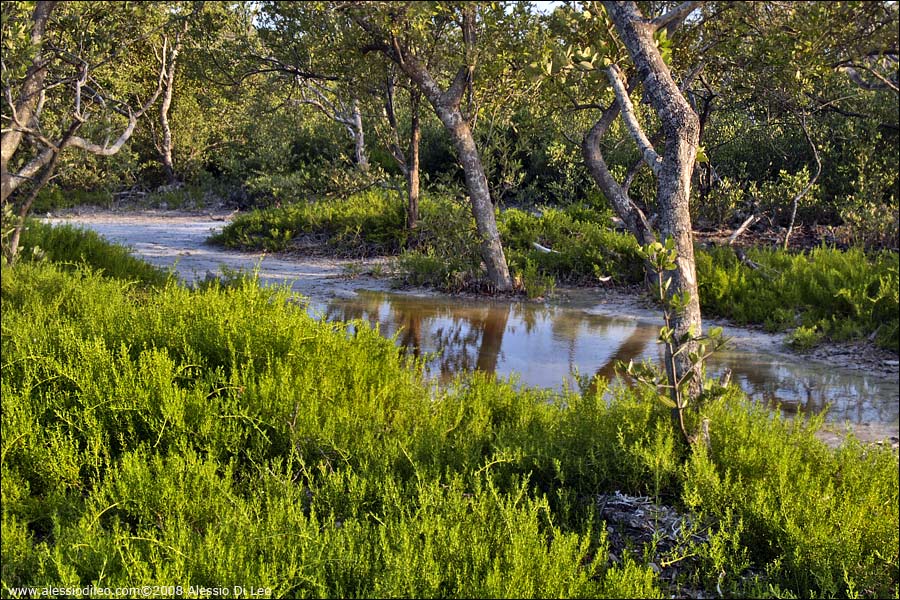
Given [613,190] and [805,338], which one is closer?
[613,190]

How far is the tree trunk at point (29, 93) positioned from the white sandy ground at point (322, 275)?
196 cm

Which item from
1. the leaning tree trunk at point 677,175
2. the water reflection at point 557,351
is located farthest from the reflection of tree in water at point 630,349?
the leaning tree trunk at point 677,175

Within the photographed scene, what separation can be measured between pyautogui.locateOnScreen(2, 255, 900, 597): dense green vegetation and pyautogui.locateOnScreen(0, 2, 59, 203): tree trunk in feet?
10.8

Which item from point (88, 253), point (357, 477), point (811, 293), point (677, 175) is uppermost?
point (677, 175)

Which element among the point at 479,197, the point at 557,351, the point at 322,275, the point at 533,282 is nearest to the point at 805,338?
the point at 557,351

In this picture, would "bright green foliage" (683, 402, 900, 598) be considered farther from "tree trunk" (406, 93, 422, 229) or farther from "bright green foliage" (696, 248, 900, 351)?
Answer: "tree trunk" (406, 93, 422, 229)

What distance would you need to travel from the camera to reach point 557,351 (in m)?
9.12

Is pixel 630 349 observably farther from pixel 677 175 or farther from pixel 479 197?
pixel 677 175

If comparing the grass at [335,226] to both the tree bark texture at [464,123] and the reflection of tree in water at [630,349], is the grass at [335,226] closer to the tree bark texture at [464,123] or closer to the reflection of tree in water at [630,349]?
the tree bark texture at [464,123]

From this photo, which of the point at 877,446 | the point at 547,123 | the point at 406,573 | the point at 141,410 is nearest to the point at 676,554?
the point at 406,573

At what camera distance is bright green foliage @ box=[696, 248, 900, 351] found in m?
9.05

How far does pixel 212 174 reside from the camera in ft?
88.0

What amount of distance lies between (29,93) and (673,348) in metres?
7.60

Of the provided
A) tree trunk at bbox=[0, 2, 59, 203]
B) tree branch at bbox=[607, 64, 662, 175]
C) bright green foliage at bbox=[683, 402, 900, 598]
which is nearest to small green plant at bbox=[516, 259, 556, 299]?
tree trunk at bbox=[0, 2, 59, 203]
